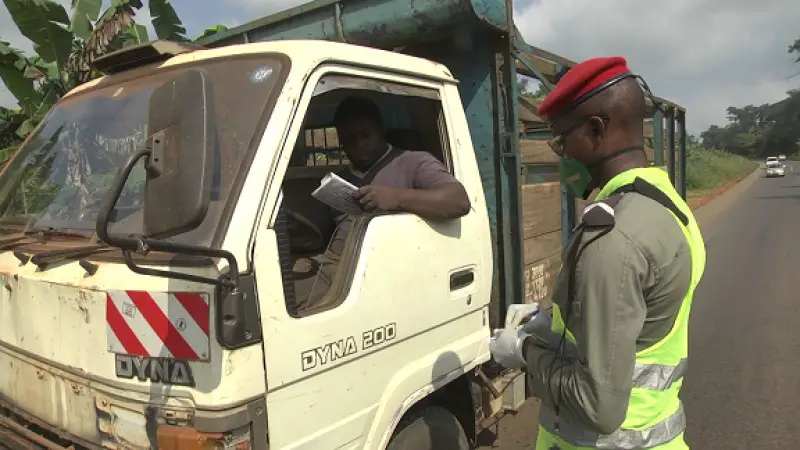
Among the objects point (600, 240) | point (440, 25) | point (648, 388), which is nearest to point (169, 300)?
point (600, 240)

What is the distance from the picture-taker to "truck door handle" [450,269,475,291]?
2.53 meters

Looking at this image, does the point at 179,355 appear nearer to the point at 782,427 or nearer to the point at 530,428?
the point at 530,428

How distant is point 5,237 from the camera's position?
7.95 ft

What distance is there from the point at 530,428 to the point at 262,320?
2.93 m

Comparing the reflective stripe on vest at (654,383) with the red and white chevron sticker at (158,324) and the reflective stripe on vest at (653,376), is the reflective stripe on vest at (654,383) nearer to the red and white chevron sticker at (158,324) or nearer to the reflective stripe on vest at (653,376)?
the reflective stripe on vest at (653,376)

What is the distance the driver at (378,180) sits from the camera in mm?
2240

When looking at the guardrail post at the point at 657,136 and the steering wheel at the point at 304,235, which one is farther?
the guardrail post at the point at 657,136

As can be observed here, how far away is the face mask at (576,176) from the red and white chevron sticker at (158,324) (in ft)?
3.55

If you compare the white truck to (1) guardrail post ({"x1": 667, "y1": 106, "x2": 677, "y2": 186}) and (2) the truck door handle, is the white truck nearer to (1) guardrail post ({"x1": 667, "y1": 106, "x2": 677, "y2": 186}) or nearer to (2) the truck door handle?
(2) the truck door handle

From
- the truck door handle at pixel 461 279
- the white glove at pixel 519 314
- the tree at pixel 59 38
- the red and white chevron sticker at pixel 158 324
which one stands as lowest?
the white glove at pixel 519 314

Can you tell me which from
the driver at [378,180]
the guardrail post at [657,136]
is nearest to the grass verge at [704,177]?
the guardrail post at [657,136]

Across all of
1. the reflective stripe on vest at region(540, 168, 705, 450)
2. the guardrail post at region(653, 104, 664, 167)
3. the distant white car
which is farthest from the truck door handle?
the distant white car

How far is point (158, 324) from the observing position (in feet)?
5.61

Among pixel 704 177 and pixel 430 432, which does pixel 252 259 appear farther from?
pixel 704 177
